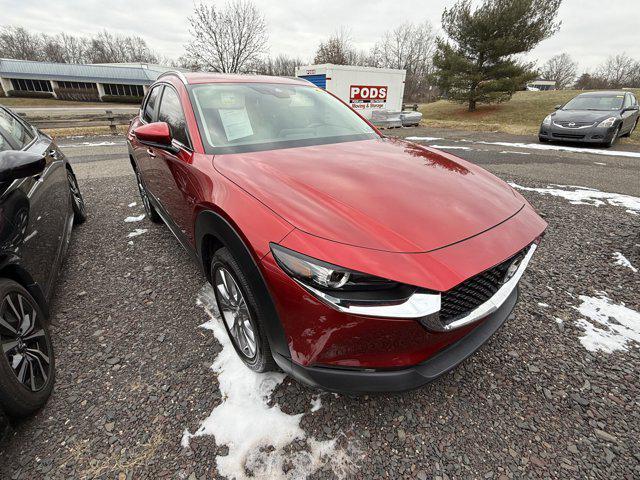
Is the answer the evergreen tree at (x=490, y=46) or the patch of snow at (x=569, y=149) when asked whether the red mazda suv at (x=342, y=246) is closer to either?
the patch of snow at (x=569, y=149)

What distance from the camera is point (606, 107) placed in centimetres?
1005

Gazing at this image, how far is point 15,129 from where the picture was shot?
125 inches

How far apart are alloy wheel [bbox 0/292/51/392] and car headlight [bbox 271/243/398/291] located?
4.91 feet

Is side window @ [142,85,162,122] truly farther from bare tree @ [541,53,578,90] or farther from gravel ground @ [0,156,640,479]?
bare tree @ [541,53,578,90]

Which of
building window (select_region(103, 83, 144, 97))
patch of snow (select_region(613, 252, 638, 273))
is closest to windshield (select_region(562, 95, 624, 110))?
patch of snow (select_region(613, 252, 638, 273))

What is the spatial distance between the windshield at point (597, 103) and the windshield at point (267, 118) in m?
10.9

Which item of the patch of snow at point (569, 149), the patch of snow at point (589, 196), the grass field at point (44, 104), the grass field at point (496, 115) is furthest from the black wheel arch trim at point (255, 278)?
the grass field at point (44, 104)

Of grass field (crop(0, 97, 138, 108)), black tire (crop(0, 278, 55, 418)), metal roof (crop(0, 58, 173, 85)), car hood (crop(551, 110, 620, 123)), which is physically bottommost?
grass field (crop(0, 97, 138, 108))

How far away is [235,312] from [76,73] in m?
51.7

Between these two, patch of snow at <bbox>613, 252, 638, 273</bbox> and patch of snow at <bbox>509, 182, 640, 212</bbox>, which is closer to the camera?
patch of snow at <bbox>613, 252, 638, 273</bbox>

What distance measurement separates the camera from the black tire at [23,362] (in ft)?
5.18

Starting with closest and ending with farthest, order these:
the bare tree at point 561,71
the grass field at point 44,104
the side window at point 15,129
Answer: the side window at point 15,129 → the grass field at point 44,104 → the bare tree at point 561,71

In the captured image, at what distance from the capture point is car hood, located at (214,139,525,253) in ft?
4.80

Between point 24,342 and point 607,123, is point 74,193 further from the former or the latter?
point 607,123
